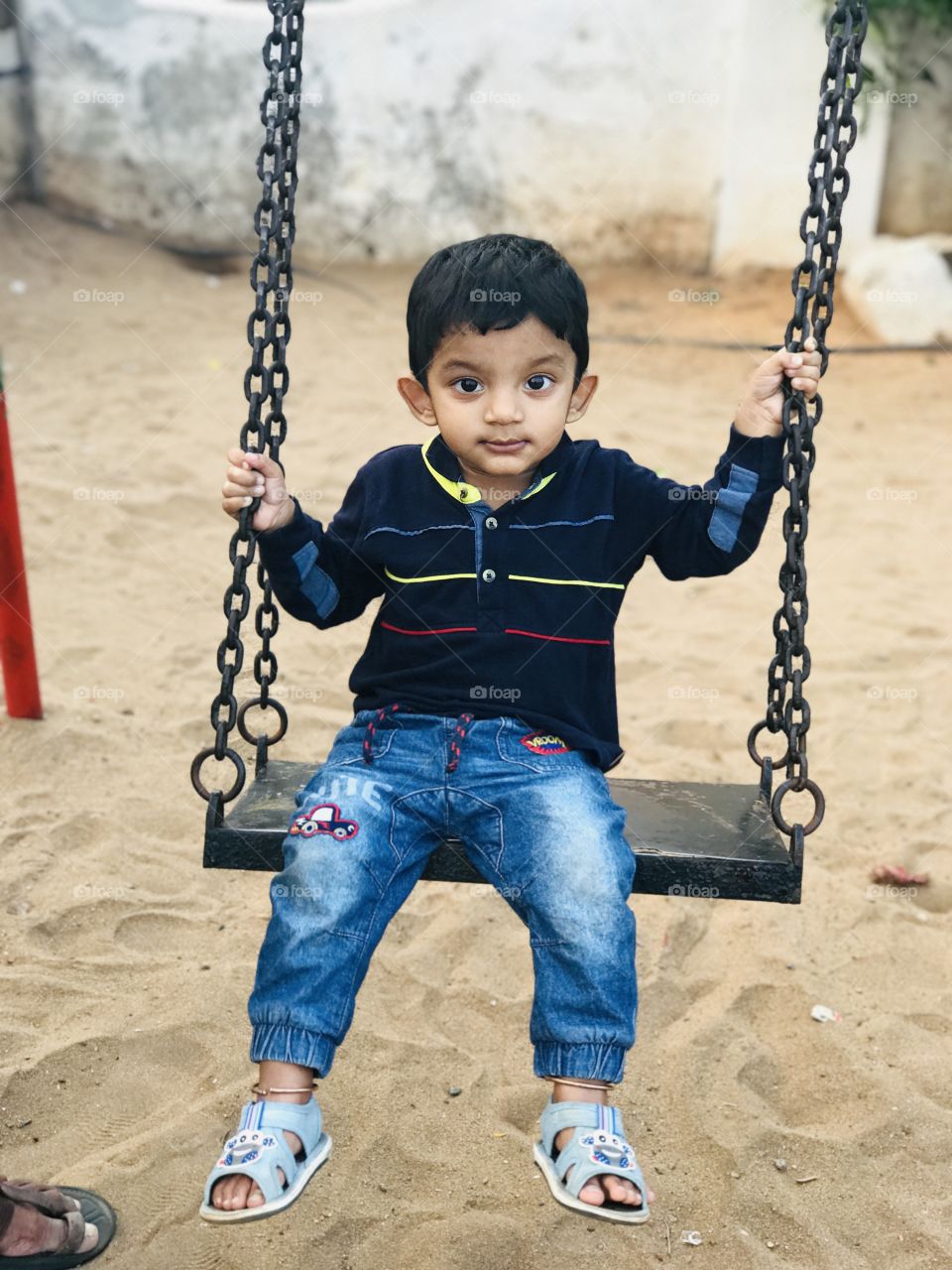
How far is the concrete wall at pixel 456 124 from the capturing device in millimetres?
8422

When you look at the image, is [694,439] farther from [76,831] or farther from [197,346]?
[76,831]

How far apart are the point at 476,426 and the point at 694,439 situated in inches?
174

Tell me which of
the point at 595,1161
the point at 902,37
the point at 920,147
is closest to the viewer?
the point at 595,1161

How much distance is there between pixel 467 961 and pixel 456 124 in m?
6.92

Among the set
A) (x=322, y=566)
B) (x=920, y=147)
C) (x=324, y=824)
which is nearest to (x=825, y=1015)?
(x=324, y=824)

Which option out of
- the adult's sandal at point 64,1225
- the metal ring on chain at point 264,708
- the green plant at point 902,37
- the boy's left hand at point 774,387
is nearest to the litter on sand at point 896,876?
the boy's left hand at point 774,387

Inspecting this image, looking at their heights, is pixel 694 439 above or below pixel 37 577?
above

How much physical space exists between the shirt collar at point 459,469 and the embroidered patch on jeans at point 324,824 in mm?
581

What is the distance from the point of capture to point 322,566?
2.45 m

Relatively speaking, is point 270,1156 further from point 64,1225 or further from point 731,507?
point 731,507

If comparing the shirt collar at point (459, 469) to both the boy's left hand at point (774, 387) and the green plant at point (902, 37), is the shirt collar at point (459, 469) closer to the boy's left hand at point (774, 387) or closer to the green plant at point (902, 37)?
the boy's left hand at point (774, 387)

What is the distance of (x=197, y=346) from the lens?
747 centimetres

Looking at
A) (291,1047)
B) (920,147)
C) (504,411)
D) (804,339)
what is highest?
(920,147)

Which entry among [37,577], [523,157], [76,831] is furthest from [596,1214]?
[523,157]
